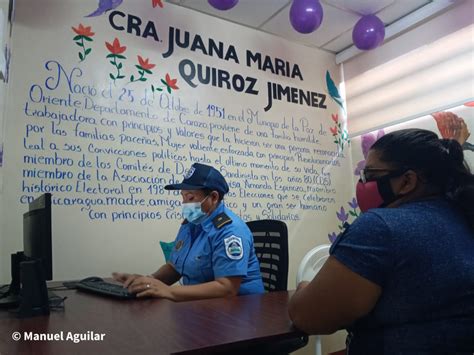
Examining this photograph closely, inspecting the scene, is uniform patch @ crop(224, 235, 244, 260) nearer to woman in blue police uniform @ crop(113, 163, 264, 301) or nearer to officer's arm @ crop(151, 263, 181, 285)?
woman in blue police uniform @ crop(113, 163, 264, 301)

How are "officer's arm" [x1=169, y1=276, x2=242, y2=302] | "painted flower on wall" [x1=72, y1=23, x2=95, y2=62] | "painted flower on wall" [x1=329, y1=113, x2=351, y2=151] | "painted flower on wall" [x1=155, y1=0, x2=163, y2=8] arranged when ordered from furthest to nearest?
1. "painted flower on wall" [x1=329, y1=113, x2=351, y2=151]
2. "painted flower on wall" [x1=155, y1=0, x2=163, y2=8]
3. "painted flower on wall" [x1=72, y1=23, x2=95, y2=62]
4. "officer's arm" [x1=169, y1=276, x2=242, y2=302]

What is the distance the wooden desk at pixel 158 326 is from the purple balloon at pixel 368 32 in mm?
1962

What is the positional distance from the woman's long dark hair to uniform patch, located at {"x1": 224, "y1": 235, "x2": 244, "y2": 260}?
0.67 metres

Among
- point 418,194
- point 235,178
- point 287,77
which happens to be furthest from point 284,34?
point 418,194

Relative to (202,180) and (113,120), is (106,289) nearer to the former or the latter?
(202,180)

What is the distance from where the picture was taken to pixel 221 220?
59.1 inches

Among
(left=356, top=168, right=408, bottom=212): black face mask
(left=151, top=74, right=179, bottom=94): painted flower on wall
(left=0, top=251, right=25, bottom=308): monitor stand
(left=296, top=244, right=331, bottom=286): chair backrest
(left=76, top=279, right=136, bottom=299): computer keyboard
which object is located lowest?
(left=296, top=244, right=331, bottom=286): chair backrest

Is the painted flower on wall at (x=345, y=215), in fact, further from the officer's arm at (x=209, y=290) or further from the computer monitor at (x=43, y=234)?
the computer monitor at (x=43, y=234)

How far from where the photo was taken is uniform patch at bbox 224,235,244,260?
1367 millimetres

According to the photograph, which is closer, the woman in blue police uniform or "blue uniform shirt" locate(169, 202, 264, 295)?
the woman in blue police uniform

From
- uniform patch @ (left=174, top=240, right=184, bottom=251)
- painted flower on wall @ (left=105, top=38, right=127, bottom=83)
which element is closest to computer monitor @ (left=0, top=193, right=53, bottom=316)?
uniform patch @ (left=174, top=240, right=184, bottom=251)

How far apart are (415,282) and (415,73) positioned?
7.69 ft

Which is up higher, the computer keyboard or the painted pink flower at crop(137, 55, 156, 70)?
the painted pink flower at crop(137, 55, 156, 70)

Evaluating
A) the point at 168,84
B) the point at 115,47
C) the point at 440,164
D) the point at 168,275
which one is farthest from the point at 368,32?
the point at 168,275
